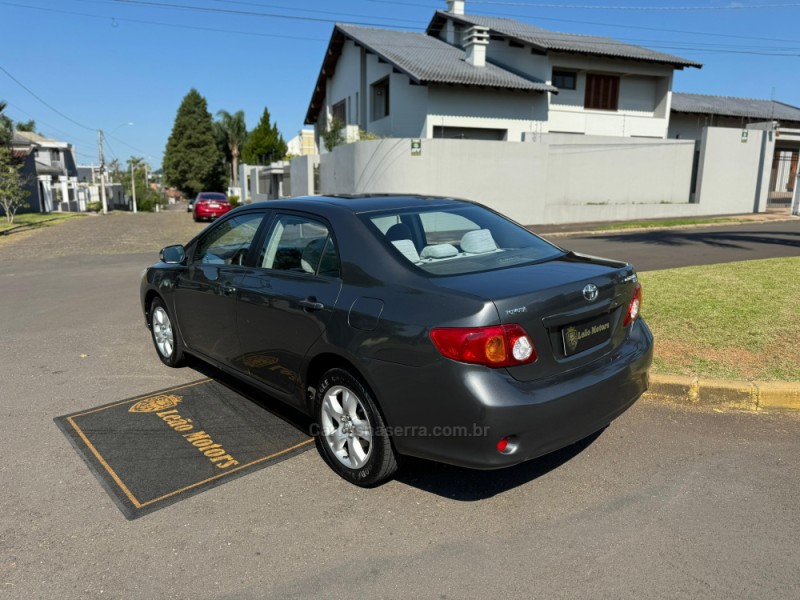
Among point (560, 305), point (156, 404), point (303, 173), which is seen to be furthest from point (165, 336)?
point (303, 173)

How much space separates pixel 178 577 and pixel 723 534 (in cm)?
262

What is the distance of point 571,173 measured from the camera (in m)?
22.8

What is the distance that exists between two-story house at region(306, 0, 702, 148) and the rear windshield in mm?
21062

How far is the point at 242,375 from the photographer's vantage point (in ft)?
14.6

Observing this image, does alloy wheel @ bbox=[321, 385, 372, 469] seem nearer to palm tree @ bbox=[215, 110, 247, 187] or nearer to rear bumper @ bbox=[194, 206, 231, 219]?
rear bumper @ bbox=[194, 206, 231, 219]

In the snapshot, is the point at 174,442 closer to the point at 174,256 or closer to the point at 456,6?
the point at 174,256

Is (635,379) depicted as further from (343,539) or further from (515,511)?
(343,539)

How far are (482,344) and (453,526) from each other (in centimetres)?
99

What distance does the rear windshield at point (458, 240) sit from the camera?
11.6 feet

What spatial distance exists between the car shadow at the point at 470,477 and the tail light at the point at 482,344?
0.95 metres

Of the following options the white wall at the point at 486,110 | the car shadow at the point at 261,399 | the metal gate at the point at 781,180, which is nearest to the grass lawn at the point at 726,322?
the car shadow at the point at 261,399

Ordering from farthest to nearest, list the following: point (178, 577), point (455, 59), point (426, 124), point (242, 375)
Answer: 1. point (455, 59)
2. point (426, 124)
3. point (242, 375)
4. point (178, 577)

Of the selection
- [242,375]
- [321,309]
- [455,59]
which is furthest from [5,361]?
[455,59]

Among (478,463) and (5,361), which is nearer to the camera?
(478,463)
